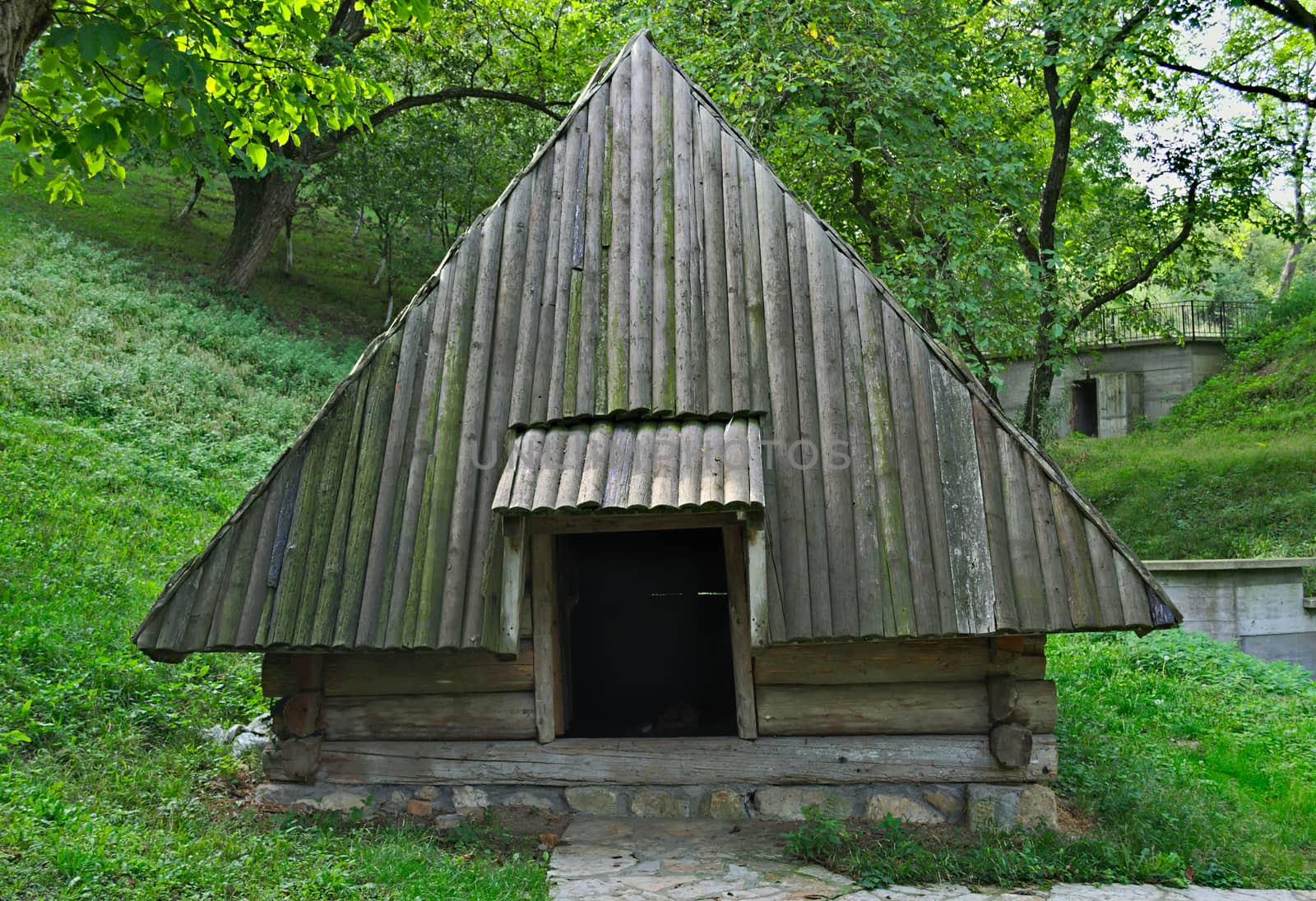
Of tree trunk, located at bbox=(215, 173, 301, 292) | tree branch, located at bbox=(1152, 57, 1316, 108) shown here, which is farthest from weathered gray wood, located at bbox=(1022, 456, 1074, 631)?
tree trunk, located at bbox=(215, 173, 301, 292)

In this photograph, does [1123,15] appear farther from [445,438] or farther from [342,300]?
[342,300]

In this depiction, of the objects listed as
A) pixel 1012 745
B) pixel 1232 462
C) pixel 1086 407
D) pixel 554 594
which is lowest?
pixel 1012 745

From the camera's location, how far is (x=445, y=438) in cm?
703

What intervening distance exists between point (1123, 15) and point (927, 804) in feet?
39.2

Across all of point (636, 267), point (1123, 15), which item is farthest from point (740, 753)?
point (1123, 15)

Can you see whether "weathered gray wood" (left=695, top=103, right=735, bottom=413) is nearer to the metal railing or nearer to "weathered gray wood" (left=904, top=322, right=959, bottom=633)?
"weathered gray wood" (left=904, top=322, right=959, bottom=633)

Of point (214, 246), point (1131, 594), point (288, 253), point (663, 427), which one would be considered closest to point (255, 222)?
point (214, 246)

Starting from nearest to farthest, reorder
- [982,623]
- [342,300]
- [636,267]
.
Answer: [982,623]
[636,267]
[342,300]

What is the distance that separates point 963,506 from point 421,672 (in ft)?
12.2

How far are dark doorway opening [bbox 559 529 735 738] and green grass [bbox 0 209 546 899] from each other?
3411 millimetres

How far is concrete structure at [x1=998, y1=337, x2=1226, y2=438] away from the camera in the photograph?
26.0 metres

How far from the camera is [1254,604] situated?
12.3 meters

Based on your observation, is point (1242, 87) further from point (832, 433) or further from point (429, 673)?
point (429, 673)

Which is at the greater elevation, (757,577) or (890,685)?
(757,577)
